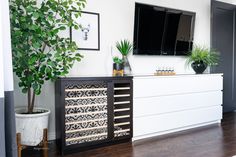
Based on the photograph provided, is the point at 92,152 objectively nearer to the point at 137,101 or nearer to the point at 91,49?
the point at 137,101

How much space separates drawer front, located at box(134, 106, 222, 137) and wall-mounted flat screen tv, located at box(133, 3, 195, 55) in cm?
99

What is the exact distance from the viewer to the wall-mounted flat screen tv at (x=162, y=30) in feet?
10.1

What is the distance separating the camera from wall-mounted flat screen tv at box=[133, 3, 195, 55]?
3.07 meters

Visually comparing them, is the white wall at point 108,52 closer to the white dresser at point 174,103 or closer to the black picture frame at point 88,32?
the black picture frame at point 88,32

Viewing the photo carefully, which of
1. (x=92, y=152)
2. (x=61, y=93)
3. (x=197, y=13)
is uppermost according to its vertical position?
(x=197, y=13)

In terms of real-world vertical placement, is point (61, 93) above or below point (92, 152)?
above

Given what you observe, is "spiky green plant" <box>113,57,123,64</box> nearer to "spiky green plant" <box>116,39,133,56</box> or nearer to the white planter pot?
"spiky green plant" <box>116,39,133,56</box>

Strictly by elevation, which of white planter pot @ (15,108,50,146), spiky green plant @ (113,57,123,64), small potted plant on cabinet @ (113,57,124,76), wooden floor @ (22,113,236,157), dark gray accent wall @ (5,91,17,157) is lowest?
wooden floor @ (22,113,236,157)

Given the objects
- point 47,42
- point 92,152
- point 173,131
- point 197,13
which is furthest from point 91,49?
point 197,13

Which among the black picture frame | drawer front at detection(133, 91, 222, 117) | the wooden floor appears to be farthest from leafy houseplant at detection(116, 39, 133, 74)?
the wooden floor

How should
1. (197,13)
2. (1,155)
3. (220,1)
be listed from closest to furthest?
(1,155), (197,13), (220,1)

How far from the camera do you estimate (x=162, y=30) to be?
10.6 feet

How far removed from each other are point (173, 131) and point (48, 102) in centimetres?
177

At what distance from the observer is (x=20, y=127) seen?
6.44 feet
